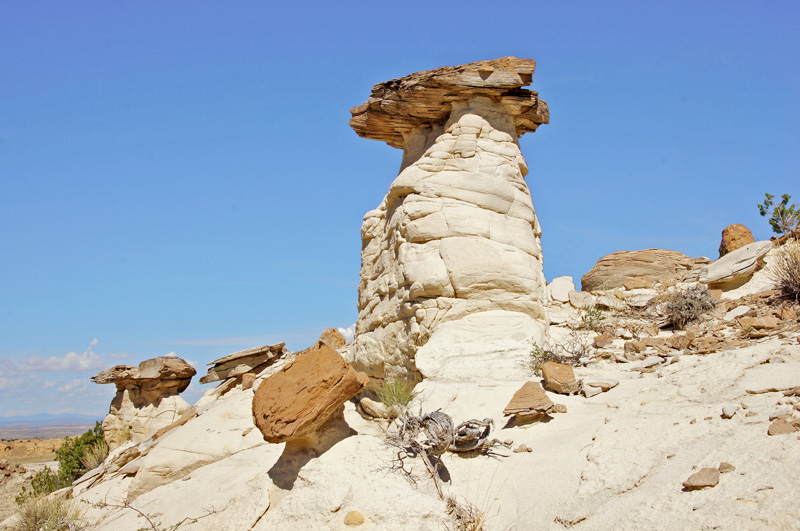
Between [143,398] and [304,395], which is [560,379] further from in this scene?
[143,398]

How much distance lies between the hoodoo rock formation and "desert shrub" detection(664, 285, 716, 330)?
230cm

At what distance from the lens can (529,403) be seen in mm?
5645

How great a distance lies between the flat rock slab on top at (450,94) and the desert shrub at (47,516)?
7491 millimetres

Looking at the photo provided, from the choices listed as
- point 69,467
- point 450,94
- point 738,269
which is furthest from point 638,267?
point 69,467

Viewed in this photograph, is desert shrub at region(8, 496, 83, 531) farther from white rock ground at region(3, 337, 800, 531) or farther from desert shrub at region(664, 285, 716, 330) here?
desert shrub at region(664, 285, 716, 330)

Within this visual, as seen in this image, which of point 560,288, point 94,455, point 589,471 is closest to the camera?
point 589,471

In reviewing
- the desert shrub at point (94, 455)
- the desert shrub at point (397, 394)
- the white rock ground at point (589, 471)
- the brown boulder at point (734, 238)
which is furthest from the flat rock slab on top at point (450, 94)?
the desert shrub at point (94, 455)

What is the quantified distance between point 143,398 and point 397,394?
10.6 m

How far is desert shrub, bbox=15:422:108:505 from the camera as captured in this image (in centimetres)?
1299

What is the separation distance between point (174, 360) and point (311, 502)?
12326 mm

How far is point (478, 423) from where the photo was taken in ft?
17.1

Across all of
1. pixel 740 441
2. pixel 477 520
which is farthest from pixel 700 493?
pixel 477 520

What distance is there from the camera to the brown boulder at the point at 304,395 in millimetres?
5027

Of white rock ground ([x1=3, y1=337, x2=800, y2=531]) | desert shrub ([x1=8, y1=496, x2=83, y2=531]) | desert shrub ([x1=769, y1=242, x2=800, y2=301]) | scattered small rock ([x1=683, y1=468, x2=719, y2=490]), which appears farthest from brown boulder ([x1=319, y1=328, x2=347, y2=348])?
scattered small rock ([x1=683, y1=468, x2=719, y2=490])
